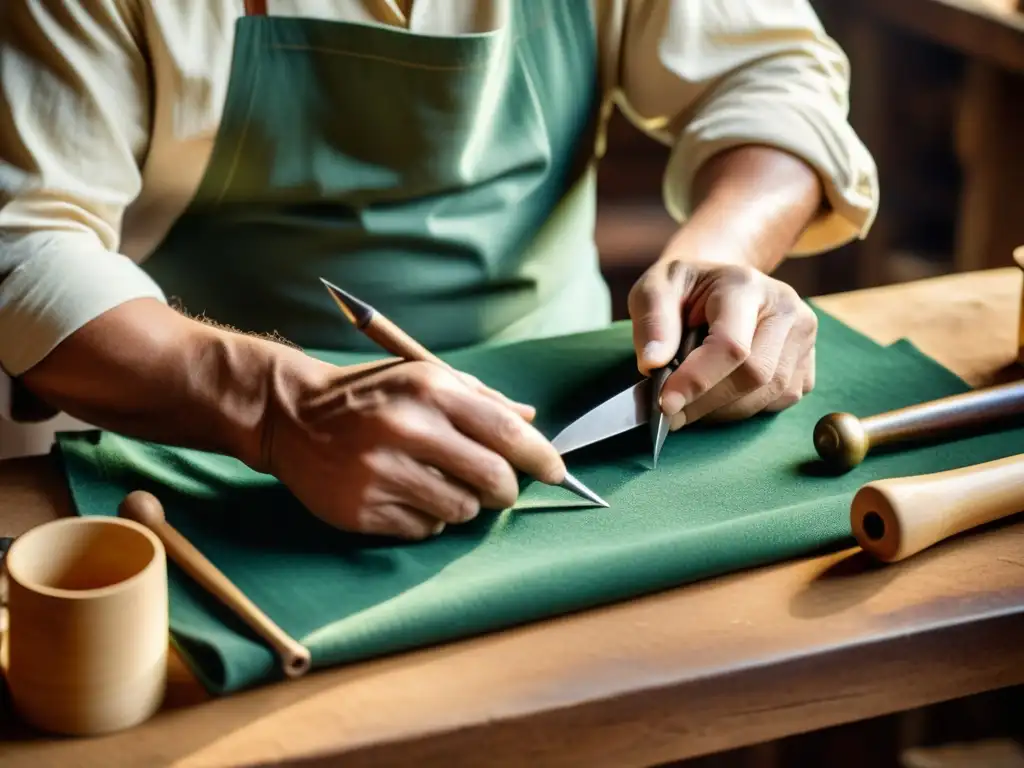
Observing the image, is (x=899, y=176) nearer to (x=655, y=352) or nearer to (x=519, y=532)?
(x=655, y=352)

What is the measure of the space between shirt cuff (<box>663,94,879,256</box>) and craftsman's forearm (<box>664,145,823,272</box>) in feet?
0.06

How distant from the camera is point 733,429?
1.32 meters

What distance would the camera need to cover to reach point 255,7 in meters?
1.39

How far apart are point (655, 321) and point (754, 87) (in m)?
0.46

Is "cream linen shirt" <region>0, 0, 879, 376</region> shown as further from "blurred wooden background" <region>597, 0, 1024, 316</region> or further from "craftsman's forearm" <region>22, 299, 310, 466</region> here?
"blurred wooden background" <region>597, 0, 1024, 316</region>

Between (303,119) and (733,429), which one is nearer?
(733,429)

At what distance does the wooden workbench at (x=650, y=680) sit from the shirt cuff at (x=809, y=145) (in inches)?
23.2

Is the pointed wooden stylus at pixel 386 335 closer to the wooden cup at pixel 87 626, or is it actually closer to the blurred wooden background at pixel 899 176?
the wooden cup at pixel 87 626

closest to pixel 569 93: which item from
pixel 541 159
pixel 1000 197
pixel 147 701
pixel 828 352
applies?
pixel 541 159

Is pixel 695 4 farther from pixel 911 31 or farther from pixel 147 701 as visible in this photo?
pixel 911 31

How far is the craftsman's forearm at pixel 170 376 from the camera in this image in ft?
3.85

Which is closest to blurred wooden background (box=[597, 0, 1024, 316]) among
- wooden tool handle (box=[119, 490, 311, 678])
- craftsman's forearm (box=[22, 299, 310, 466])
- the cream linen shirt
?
the cream linen shirt

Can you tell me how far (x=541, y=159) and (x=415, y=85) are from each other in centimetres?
21

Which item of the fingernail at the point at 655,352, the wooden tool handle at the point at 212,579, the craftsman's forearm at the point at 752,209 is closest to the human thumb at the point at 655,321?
the fingernail at the point at 655,352
